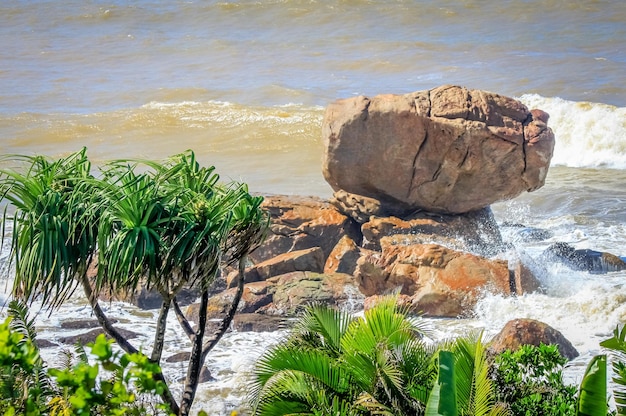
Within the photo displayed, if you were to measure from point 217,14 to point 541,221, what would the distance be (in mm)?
35159

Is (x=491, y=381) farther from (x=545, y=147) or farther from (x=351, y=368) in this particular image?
(x=545, y=147)

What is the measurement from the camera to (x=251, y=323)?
48.1 feet

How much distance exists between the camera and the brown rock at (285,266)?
653 inches

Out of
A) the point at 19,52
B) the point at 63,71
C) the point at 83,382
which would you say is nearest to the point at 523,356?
the point at 83,382

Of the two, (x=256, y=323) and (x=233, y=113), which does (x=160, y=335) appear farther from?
(x=233, y=113)

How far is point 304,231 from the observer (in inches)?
690

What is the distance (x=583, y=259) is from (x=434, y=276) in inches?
125

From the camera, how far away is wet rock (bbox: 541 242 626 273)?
54.3ft

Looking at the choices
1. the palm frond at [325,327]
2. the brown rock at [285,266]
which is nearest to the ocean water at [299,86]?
the brown rock at [285,266]

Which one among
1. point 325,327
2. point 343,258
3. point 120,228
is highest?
point 120,228

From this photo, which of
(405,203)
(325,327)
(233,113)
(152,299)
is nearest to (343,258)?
(405,203)

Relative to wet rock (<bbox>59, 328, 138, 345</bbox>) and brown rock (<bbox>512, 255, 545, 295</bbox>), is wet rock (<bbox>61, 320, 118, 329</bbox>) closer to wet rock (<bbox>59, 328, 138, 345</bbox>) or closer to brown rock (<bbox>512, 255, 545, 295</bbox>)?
wet rock (<bbox>59, 328, 138, 345</bbox>)

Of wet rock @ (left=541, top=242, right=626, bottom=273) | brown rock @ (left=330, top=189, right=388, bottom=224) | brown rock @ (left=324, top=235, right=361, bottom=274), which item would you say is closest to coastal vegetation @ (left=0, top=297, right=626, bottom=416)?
brown rock @ (left=324, top=235, right=361, bottom=274)

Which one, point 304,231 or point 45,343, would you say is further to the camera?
point 304,231
